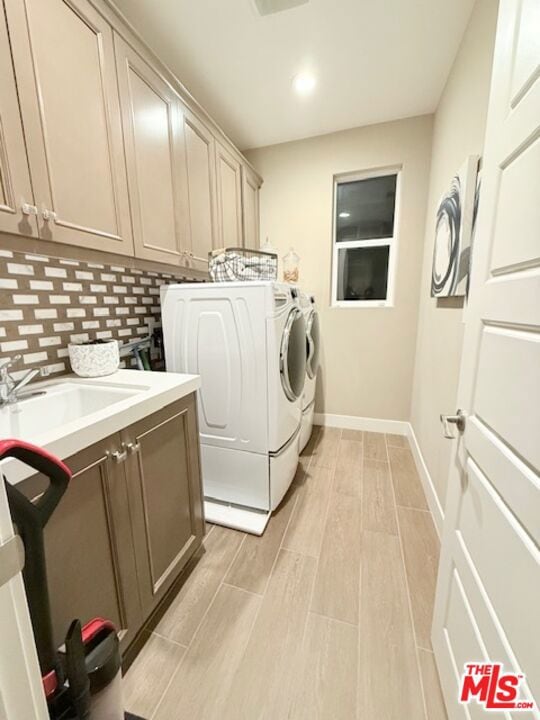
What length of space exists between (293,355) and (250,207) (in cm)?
169

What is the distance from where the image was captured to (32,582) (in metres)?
0.55

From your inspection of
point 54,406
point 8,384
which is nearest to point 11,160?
point 8,384

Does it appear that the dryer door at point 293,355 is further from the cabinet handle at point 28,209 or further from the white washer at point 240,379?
the cabinet handle at point 28,209

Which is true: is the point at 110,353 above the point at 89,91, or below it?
below

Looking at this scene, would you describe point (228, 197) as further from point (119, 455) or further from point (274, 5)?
point (119, 455)

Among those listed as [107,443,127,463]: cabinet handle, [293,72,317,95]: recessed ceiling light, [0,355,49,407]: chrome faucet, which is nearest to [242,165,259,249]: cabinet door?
[293,72,317,95]: recessed ceiling light

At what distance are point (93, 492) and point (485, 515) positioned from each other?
1.12 meters

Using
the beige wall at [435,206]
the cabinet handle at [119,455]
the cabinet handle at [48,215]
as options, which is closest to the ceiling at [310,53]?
the beige wall at [435,206]

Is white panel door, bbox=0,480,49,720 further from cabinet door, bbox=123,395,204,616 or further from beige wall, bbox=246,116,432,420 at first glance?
beige wall, bbox=246,116,432,420

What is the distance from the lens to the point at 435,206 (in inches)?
85.6

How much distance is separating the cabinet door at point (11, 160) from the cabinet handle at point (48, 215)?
0.04 m

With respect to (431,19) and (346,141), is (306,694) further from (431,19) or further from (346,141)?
(346,141)

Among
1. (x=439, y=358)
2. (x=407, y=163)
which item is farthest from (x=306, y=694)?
(x=407, y=163)

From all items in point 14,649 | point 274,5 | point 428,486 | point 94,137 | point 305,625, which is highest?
point 274,5
